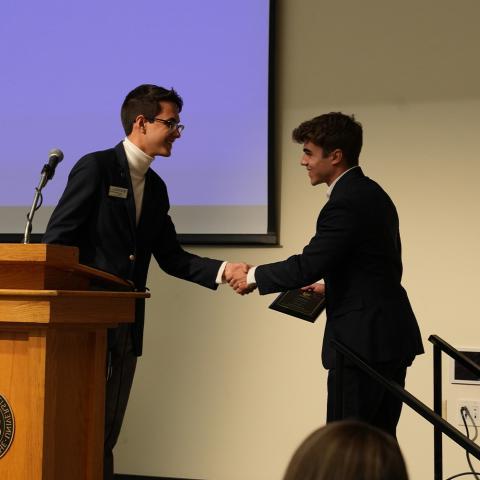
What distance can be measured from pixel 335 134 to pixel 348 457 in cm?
190

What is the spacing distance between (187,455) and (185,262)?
42.5 inches

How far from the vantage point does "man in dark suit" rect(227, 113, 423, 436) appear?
2.45 meters

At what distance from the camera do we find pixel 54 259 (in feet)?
6.03

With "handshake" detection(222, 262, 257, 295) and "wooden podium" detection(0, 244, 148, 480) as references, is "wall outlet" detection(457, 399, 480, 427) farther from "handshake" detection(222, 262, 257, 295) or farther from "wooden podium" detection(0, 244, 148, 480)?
"wooden podium" detection(0, 244, 148, 480)

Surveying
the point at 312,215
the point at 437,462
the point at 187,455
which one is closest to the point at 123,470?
the point at 187,455

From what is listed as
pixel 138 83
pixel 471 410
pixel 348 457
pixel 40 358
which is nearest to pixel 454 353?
pixel 471 410

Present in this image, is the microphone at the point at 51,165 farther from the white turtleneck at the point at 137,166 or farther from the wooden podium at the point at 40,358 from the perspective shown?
the wooden podium at the point at 40,358

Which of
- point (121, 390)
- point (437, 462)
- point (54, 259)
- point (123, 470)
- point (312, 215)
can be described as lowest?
point (123, 470)

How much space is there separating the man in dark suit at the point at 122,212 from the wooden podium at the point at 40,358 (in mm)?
695

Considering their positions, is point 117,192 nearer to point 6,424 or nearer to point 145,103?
point 145,103

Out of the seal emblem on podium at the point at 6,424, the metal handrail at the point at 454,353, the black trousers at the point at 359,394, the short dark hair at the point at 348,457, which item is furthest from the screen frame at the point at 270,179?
the short dark hair at the point at 348,457

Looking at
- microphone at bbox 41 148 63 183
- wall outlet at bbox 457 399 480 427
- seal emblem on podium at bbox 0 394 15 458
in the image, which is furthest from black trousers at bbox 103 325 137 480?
wall outlet at bbox 457 399 480 427

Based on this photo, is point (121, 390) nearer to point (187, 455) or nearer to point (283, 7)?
point (187, 455)

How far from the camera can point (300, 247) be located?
3.77m
